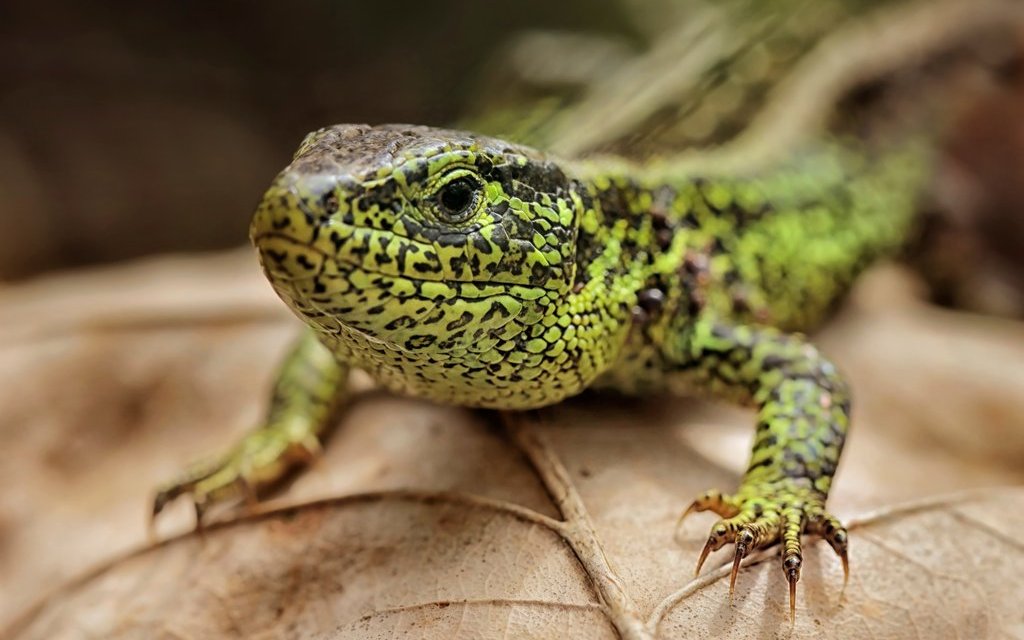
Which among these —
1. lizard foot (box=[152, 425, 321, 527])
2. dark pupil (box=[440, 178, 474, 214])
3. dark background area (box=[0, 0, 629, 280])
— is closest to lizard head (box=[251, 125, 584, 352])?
dark pupil (box=[440, 178, 474, 214])

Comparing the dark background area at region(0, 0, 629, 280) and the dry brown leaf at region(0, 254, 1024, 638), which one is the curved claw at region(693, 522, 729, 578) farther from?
the dark background area at region(0, 0, 629, 280)

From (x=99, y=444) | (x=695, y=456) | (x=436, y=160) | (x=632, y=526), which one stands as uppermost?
(x=436, y=160)

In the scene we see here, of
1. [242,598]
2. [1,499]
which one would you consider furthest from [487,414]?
[1,499]

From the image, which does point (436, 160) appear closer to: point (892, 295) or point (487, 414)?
point (487, 414)

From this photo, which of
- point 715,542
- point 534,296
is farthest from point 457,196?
point 715,542

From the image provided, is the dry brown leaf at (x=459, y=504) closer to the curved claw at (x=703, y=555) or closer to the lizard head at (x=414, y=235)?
the curved claw at (x=703, y=555)

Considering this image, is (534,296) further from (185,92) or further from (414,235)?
(185,92)

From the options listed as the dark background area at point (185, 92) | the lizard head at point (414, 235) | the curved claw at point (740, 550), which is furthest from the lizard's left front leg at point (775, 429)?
the dark background area at point (185, 92)
